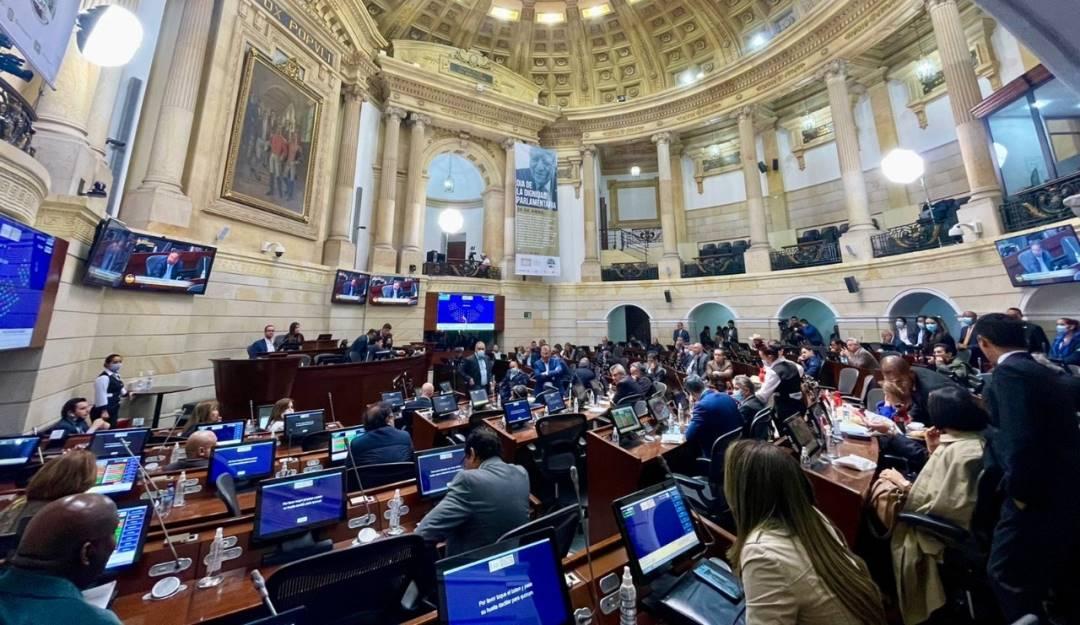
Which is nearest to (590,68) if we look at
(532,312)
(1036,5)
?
(532,312)

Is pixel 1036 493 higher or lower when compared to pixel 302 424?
higher

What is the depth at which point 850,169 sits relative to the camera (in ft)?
36.5

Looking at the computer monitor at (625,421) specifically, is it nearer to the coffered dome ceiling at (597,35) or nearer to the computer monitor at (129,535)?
the computer monitor at (129,535)

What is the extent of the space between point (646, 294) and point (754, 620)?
44.9 feet

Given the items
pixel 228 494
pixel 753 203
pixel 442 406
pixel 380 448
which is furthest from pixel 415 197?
pixel 228 494

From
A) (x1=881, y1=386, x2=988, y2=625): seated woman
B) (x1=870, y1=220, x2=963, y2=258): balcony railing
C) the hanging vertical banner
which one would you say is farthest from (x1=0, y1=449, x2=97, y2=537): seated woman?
(x1=870, y1=220, x2=963, y2=258): balcony railing

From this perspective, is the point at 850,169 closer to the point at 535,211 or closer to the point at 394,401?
the point at 535,211

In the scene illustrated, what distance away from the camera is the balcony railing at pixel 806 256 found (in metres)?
11.2

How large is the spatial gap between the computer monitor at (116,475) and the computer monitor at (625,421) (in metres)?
3.77

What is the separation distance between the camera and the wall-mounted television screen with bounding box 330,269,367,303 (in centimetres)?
1065

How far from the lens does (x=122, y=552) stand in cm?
183

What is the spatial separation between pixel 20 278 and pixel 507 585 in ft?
18.2

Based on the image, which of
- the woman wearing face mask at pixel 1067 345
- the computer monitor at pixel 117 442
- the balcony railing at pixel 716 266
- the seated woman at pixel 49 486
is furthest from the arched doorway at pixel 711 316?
the seated woman at pixel 49 486

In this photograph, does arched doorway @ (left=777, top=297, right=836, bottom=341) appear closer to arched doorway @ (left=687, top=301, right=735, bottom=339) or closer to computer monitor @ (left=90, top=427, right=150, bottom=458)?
arched doorway @ (left=687, top=301, right=735, bottom=339)
